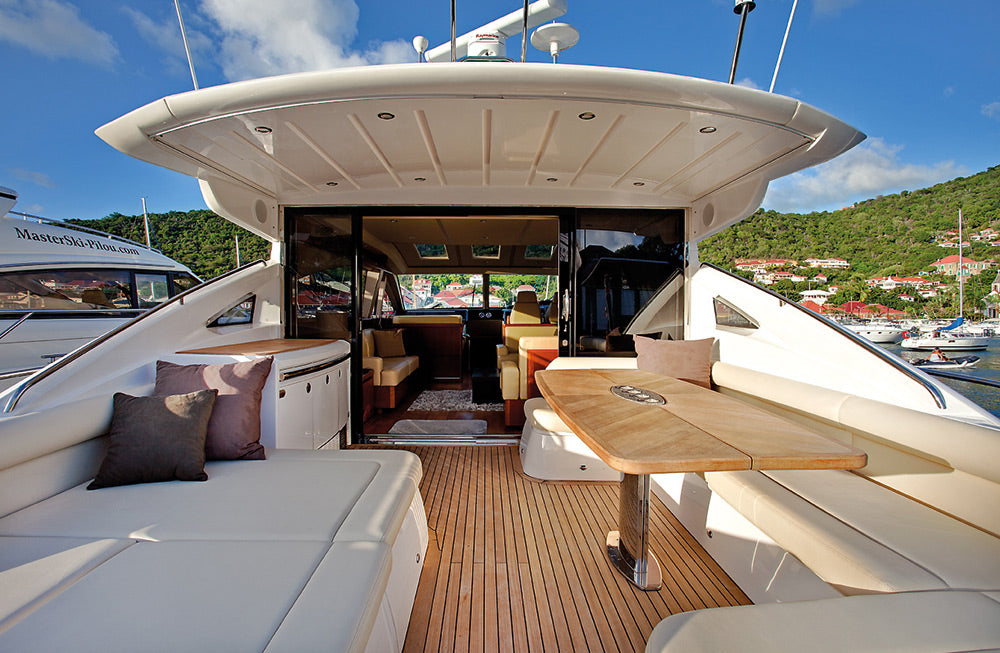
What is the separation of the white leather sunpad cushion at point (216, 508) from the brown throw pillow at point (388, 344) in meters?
3.21

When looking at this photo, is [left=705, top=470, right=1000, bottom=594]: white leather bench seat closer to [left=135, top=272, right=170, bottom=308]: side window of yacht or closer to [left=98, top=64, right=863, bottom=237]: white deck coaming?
[left=98, top=64, right=863, bottom=237]: white deck coaming

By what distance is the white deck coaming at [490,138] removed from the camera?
1.50 m

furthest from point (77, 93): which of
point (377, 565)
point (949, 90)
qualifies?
point (949, 90)

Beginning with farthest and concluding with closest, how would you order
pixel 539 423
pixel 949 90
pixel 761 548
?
pixel 949 90
pixel 539 423
pixel 761 548

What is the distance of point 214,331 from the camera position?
259 centimetres

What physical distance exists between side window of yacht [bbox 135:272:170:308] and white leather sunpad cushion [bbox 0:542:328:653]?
5925mm

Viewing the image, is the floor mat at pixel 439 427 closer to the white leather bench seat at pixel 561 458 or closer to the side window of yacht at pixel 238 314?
the white leather bench seat at pixel 561 458

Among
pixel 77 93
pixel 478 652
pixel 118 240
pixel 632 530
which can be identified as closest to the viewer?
pixel 478 652

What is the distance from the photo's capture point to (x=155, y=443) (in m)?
1.47

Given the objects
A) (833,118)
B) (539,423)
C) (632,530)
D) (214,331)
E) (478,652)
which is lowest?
(478,652)

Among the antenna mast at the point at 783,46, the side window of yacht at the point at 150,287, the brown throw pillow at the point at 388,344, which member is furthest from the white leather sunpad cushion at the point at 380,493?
the side window of yacht at the point at 150,287

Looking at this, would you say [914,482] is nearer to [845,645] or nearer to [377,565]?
[845,645]

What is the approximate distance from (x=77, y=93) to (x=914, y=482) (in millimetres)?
52300

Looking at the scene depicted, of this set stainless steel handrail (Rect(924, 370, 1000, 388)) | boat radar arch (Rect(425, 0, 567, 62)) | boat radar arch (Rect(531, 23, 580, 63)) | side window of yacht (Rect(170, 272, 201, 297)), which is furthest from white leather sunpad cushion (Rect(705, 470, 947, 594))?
side window of yacht (Rect(170, 272, 201, 297))
